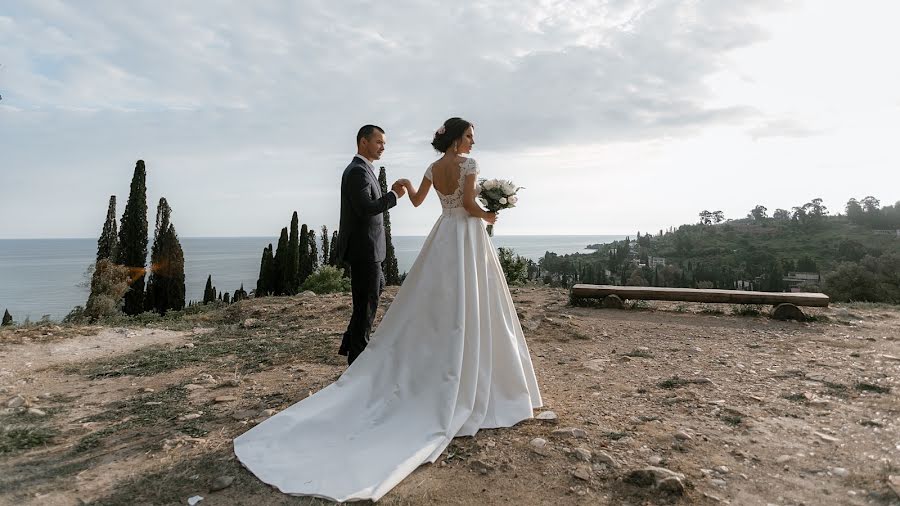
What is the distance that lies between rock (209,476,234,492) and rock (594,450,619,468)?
2.65 metres

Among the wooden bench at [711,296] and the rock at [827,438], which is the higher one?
the wooden bench at [711,296]

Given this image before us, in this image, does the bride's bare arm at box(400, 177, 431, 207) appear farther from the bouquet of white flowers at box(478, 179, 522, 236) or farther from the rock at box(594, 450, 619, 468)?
the rock at box(594, 450, 619, 468)

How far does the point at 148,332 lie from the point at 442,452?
765 centimetres

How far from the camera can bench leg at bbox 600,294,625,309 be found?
11.2 metres

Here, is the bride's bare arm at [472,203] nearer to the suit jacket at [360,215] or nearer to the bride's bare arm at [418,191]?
the bride's bare arm at [418,191]

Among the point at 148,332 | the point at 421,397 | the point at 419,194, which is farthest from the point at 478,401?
the point at 148,332

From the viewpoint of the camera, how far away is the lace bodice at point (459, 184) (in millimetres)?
4805

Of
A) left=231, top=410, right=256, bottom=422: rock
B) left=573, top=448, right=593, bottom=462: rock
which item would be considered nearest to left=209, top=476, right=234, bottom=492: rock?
left=231, top=410, right=256, bottom=422: rock

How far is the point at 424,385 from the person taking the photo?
4348mm

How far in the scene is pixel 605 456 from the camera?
11.7ft

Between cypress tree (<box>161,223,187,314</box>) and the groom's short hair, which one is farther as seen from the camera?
cypress tree (<box>161,223,187,314</box>)

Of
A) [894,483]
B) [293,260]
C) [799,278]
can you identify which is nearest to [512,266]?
[894,483]

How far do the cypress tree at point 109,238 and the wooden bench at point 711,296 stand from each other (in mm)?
30937

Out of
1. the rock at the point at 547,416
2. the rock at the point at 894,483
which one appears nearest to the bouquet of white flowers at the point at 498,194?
the rock at the point at 547,416
